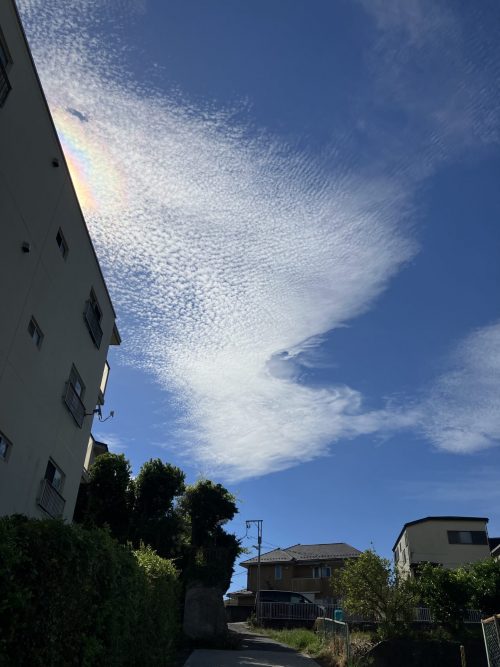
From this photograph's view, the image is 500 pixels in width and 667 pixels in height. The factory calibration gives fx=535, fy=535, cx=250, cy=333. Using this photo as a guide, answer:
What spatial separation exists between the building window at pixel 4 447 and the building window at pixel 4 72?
20.0 feet

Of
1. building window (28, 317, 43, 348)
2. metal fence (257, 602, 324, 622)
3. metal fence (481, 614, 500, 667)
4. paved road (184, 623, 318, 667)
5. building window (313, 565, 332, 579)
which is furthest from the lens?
building window (313, 565, 332, 579)

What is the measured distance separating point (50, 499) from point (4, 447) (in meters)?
2.87

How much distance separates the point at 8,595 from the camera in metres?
4.37

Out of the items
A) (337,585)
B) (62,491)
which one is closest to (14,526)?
(62,491)

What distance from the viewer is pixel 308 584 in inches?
1756

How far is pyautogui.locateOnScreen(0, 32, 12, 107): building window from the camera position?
9.27 m

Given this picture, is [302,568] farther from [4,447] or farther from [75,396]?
[4,447]

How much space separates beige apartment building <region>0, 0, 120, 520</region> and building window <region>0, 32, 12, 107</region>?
17 mm

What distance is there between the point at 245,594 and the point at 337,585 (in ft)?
106

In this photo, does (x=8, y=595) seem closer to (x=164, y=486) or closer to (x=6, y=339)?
(x=6, y=339)

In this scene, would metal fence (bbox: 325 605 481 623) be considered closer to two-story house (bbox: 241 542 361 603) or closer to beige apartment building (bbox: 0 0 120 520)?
beige apartment building (bbox: 0 0 120 520)

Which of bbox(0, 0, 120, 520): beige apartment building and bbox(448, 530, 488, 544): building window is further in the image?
bbox(448, 530, 488, 544): building window

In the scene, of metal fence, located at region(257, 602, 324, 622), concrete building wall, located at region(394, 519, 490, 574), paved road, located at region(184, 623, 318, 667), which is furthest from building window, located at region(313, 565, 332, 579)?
paved road, located at region(184, 623, 318, 667)

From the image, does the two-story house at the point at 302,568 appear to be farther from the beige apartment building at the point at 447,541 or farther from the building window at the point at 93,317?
the building window at the point at 93,317
